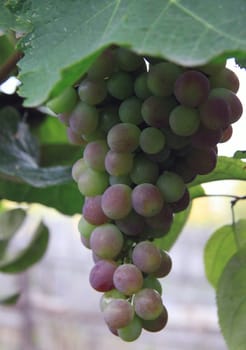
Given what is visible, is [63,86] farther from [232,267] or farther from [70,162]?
[70,162]

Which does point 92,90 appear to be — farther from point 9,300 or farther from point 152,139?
point 9,300

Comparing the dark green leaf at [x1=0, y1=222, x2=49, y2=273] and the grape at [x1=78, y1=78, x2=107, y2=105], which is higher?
the grape at [x1=78, y1=78, x2=107, y2=105]

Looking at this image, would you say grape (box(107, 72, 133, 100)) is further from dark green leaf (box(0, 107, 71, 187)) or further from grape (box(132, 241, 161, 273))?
dark green leaf (box(0, 107, 71, 187))

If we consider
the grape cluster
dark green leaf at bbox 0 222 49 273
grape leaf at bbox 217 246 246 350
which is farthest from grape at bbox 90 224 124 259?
dark green leaf at bbox 0 222 49 273

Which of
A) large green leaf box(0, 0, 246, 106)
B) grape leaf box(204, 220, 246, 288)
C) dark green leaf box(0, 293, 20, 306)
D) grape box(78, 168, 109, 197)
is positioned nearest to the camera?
large green leaf box(0, 0, 246, 106)

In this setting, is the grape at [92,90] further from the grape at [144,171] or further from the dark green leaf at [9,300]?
the dark green leaf at [9,300]

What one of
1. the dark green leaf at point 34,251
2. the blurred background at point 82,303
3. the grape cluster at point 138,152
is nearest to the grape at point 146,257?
the grape cluster at point 138,152
